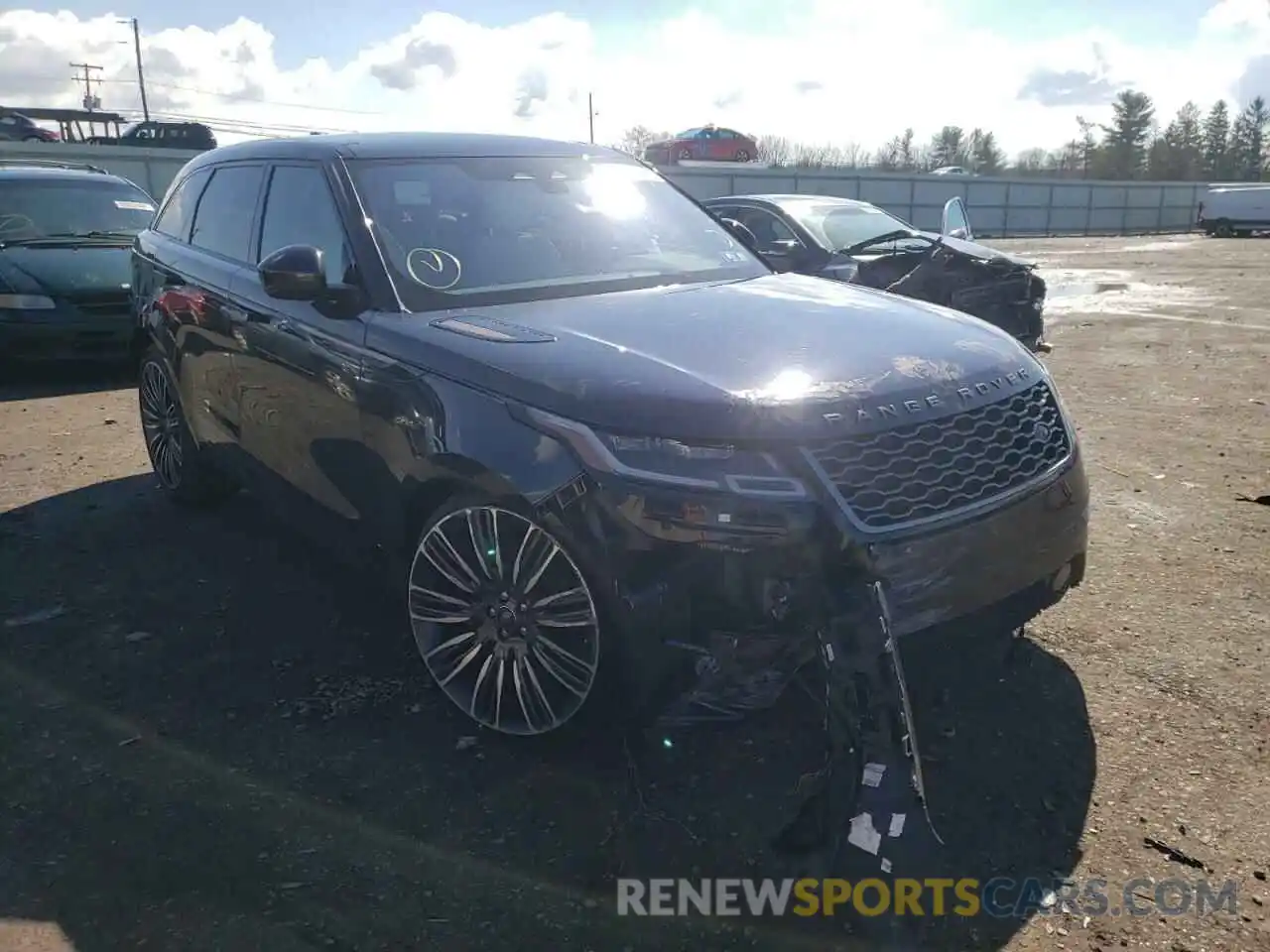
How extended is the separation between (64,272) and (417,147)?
245 inches

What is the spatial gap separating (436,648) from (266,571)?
1.77 metres

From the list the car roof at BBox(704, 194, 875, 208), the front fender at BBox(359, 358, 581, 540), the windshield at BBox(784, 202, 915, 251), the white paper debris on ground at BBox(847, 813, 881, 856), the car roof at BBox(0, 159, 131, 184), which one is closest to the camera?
the white paper debris on ground at BBox(847, 813, 881, 856)

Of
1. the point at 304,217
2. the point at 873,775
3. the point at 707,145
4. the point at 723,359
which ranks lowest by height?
the point at 873,775

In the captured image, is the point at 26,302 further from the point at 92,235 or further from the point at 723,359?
the point at 723,359

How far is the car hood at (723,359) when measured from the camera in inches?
106

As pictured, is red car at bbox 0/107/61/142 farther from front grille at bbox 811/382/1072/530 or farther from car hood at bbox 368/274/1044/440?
front grille at bbox 811/382/1072/530

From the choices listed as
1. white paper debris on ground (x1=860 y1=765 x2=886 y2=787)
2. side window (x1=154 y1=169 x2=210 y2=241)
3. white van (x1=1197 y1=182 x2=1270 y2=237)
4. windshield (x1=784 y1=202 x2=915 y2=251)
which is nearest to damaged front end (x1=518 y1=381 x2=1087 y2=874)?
white paper debris on ground (x1=860 y1=765 x2=886 y2=787)

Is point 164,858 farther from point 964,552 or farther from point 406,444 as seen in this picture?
point 964,552

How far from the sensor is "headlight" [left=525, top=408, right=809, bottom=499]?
8.51 feet

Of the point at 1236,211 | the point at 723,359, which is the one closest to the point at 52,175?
the point at 723,359

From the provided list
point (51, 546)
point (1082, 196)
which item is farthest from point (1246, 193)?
point (51, 546)

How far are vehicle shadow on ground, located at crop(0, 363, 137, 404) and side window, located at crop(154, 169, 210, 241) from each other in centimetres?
360

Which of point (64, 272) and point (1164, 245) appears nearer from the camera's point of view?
point (64, 272)

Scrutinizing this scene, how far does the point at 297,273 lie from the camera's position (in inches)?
138
